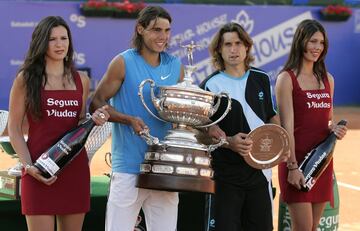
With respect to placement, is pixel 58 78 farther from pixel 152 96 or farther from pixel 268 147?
pixel 268 147

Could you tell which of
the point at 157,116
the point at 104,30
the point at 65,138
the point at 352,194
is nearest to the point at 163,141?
the point at 157,116

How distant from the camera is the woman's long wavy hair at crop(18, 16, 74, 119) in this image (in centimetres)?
400

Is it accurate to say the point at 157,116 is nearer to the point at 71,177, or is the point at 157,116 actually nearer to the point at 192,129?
the point at 192,129

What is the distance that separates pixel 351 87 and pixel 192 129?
17.7 metres

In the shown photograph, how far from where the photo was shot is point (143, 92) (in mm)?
4207

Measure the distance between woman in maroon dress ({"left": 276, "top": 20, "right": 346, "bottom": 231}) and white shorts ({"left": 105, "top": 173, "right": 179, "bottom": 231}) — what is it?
2.94ft

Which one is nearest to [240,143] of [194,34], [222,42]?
[222,42]

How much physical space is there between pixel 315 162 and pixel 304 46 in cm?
72

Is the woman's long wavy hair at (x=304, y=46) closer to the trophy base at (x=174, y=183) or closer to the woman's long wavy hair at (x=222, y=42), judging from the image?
the woman's long wavy hair at (x=222, y=42)

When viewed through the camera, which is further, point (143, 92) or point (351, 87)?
point (351, 87)

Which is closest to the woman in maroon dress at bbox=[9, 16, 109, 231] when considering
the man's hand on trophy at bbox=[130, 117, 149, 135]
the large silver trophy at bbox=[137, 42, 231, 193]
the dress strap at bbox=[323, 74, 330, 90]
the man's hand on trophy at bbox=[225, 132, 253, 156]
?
the man's hand on trophy at bbox=[130, 117, 149, 135]

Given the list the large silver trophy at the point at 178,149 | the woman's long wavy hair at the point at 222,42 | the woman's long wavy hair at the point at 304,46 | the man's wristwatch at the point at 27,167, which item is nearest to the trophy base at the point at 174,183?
the large silver trophy at the point at 178,149

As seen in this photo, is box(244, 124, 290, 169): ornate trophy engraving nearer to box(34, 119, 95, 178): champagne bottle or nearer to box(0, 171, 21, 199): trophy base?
box(34, 119, 95, 178): champagne bottle

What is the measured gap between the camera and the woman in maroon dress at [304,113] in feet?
15.7
